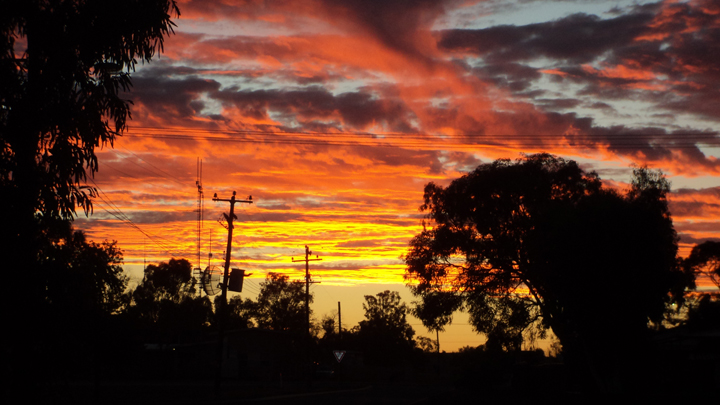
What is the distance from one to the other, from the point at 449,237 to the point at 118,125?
31600 millimetres

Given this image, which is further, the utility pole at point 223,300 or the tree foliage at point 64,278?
the utility pole at point 223,300

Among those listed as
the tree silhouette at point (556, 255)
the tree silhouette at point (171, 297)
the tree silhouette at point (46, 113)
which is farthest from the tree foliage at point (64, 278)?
the tree silhouette at point (171, 297)

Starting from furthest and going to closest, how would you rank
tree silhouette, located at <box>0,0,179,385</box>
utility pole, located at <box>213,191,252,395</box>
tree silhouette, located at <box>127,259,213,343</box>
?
tree silhouette, located at <box>127,259,213,343</box>, utility pole, located at <box>213,191,252,395</box>, tree silhouette, located at <box>0,0,179,385</box>

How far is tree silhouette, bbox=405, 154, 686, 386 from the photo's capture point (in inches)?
1039

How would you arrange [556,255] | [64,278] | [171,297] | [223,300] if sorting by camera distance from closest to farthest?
[64,278] → [556,255] → [223,300] → [171,297]

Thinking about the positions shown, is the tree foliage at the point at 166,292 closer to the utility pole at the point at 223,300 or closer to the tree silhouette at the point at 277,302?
the tree silhouette at the point at 277,302

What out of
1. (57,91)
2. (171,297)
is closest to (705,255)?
(57,91)

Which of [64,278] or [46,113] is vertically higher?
[46,113]

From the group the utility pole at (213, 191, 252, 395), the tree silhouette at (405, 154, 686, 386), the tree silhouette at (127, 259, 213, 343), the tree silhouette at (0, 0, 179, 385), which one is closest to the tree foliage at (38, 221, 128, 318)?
the tree silhouette at (0, 0, 179, 385)

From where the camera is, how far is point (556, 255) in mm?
27781

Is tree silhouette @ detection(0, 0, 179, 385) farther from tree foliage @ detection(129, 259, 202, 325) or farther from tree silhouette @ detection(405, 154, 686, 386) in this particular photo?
tree foliage @ detection(129, 259, 202, 325)

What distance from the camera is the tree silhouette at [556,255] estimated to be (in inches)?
1039

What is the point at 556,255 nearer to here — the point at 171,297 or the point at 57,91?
the point at 57,91

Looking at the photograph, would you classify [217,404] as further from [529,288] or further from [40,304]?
[40,304]
